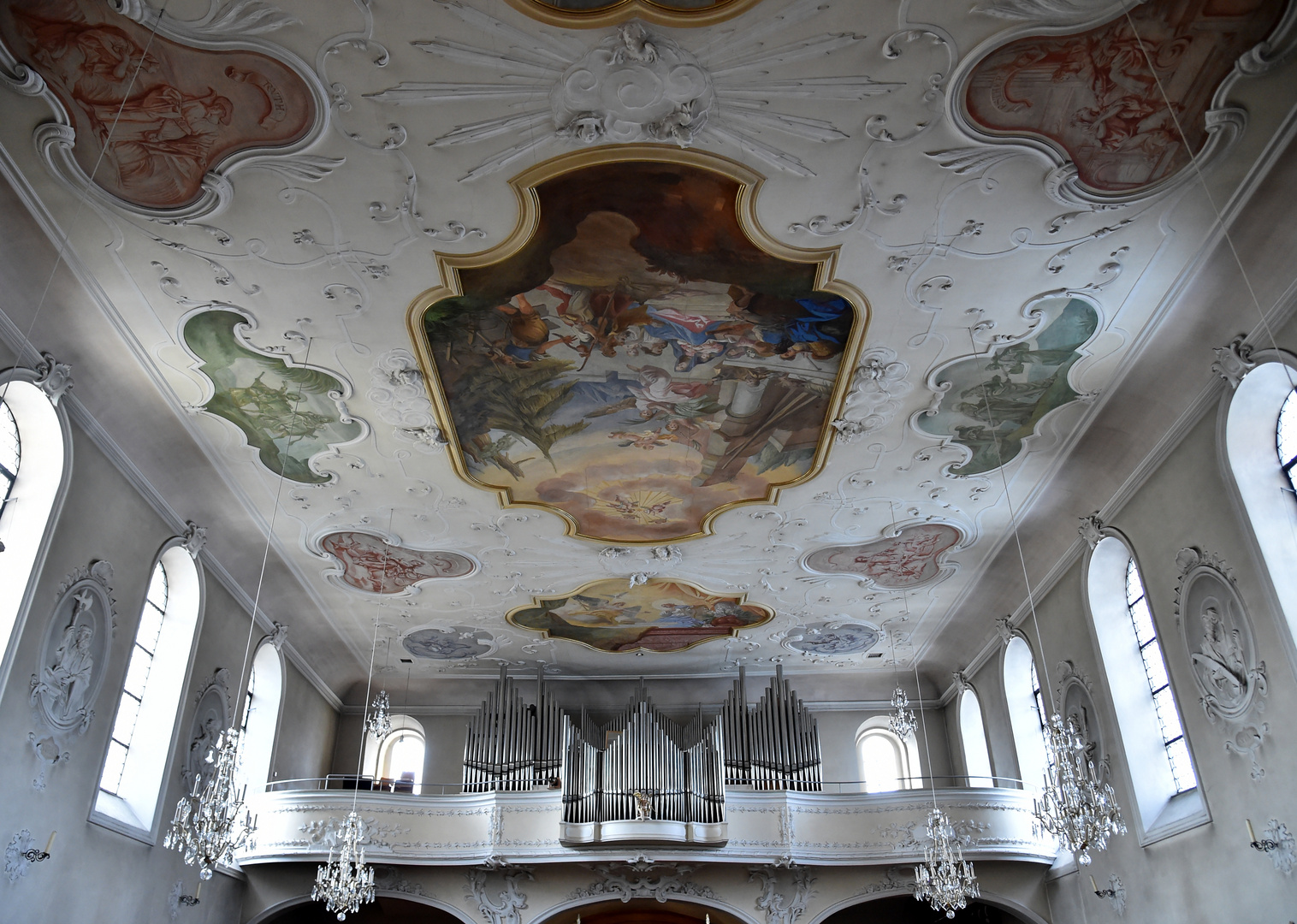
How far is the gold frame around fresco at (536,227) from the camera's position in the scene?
850 centimetres

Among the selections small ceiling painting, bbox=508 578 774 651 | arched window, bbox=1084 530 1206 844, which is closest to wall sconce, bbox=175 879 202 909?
small ceiling painting, bbox=508 578 774 651

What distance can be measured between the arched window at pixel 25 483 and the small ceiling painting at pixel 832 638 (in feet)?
44.9

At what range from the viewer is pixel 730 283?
393 inches

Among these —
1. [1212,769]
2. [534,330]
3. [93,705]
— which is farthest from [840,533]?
[93,705]

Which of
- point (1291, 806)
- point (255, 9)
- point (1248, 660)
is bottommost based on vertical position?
point (1291, 806)

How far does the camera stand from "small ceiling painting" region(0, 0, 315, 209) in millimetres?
7273

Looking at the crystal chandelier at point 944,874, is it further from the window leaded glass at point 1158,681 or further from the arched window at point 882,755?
the arched window at point 882,755

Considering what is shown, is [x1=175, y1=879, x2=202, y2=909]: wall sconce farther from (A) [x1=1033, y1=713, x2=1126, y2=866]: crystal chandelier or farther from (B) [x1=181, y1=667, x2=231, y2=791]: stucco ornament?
(A) [x1=1033, y1=713, x2=1126, y2=866]: crystal chandelier

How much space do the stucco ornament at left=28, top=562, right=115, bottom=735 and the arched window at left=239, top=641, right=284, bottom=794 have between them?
5422 mm

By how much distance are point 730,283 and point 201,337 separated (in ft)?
19.7

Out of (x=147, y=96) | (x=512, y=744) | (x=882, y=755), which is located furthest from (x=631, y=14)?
(x=882, y=755)

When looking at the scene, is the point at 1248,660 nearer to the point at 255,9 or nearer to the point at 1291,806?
the point at 1291,806

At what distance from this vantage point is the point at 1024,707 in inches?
693

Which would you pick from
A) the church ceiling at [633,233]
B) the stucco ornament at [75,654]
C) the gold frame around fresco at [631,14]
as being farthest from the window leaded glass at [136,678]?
the gold frame around fresco at [631,14]
